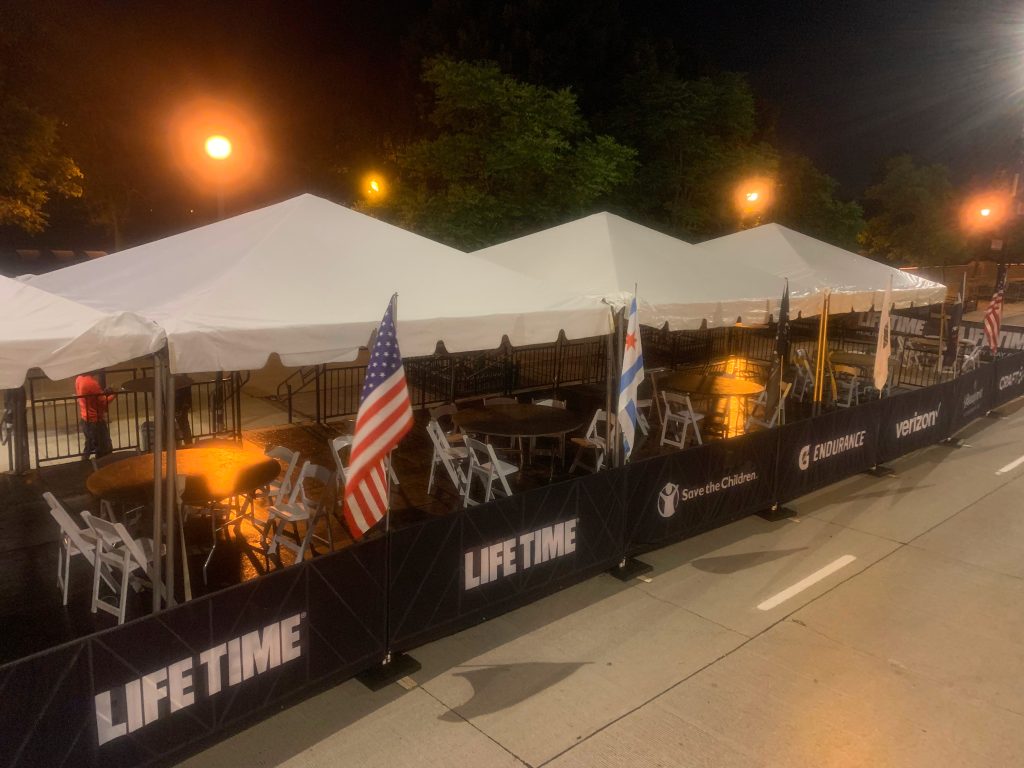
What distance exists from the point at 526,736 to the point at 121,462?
190 inches

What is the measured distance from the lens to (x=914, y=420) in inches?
450

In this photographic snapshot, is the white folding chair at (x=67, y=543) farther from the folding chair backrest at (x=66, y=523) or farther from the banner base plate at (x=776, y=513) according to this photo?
the banner base plate at (x=776, y=513)

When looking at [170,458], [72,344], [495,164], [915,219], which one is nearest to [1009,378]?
[495,164]

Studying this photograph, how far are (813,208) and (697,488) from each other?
28.5m

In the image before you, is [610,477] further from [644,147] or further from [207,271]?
[644,147]

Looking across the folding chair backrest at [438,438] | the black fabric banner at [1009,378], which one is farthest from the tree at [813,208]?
the folding chair backrest at [438,438]

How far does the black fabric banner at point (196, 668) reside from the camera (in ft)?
12.1

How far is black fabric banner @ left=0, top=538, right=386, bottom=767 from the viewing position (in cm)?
369

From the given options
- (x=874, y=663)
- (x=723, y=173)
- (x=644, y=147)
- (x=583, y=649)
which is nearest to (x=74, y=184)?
(x=644, y=147)

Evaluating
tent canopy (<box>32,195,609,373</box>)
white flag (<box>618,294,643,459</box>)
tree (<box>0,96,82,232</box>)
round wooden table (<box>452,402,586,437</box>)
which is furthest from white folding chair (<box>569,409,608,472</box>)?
tree (<box>0,96,82,232</box>)

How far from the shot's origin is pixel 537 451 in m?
9.94

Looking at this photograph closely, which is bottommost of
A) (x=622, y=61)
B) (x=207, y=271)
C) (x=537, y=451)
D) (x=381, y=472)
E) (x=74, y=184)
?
(x=537, y=451)

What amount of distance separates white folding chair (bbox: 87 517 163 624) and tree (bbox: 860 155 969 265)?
60840 millimetres

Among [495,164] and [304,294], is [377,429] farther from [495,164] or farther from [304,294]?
[495,164]
